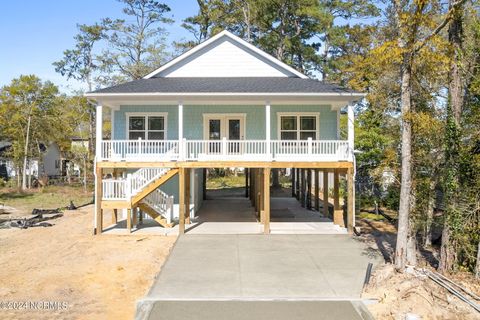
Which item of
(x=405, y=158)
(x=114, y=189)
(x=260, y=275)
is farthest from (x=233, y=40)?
(x=260, y=275)

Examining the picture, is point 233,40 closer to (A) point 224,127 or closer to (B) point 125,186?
(A) point 224,127

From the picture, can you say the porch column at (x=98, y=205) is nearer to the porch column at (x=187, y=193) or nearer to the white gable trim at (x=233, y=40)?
the porch column at (x=187, y=193)

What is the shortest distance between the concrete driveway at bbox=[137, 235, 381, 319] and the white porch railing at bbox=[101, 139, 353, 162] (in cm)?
324

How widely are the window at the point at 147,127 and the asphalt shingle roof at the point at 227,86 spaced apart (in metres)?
1.64

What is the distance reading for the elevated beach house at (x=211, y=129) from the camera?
1484 centimetres

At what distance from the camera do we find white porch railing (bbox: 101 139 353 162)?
49.3 feet

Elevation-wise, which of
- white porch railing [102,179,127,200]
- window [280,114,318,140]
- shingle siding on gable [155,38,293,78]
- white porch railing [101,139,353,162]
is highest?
shingle siding on gable [155,38,293,78]

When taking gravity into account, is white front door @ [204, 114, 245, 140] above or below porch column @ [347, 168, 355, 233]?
above

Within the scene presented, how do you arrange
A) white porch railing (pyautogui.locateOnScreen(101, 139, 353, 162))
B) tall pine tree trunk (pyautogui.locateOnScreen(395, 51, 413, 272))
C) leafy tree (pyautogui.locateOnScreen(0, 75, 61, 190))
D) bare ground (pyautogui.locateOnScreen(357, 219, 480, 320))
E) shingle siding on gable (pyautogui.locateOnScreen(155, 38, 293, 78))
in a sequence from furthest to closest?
leafy tree (pyautogui.locateOnScreen(0, 75, 61, 190)) → shingle siding on gable (pyautogui.locateOnScreen(155, 38, 293, 78)) → white porch railing (pyautogui.locateOnScreen(101, 139, 353, 162)) → tall pine tree trunk (pyautogui.locateOnScreen(395, 51, 413, 272)) → bare ground (pyautogui.locateOnScreen(357, 219, 480, 320))

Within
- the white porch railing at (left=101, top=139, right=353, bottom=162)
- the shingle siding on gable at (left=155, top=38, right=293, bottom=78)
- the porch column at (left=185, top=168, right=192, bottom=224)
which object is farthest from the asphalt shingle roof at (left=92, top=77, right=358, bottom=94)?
the porch column at (left=185, top=168, right=192, bottom=224)

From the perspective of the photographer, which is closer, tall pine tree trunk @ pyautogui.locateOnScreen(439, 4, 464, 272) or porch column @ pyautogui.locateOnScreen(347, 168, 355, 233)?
tall pine tree trunk @ pyautogui.locateOnScreen(439, 4, 464, 272)

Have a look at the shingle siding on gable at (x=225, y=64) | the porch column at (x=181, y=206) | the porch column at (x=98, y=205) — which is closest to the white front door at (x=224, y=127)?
the shingle siding on gable at (x=225, y=64)

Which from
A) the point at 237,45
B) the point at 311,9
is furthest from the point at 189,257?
the point at 311,9

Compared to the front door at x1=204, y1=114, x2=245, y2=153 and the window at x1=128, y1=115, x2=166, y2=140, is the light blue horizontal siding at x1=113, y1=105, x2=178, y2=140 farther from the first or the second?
the front door at x1=204, y1=114, x2=245, y2=153
